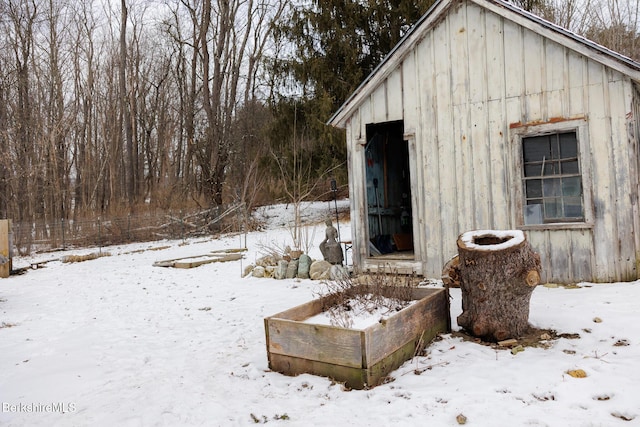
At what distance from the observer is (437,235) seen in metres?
7.73

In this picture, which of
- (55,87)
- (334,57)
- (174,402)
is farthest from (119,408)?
(55,87)

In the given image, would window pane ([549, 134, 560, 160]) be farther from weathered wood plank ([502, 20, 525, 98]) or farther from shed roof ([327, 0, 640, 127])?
shed roof ([327, 0, 640, 127])

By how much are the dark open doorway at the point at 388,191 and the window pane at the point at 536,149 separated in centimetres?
285

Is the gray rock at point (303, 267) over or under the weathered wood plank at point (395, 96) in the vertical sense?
under

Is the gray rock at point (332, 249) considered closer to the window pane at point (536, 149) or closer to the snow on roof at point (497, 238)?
the window pane at point (536, 149)

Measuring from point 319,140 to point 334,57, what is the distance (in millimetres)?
3433

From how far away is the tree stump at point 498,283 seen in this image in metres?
4.39

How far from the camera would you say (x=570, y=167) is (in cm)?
682

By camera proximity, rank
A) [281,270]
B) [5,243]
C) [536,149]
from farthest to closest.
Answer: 1. [5,243]
2. [281,270]
3. [536,149]

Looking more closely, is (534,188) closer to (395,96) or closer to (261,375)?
(395,96)

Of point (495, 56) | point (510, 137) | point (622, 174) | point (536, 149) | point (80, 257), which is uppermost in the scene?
point (495, 56)

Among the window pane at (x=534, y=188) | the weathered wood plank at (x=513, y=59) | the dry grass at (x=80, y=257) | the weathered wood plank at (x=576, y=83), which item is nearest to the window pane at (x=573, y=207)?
the window pane at (x=534, y=188)

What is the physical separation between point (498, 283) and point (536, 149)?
11.4 ft

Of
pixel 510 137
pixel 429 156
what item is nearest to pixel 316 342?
pixel 429 156
